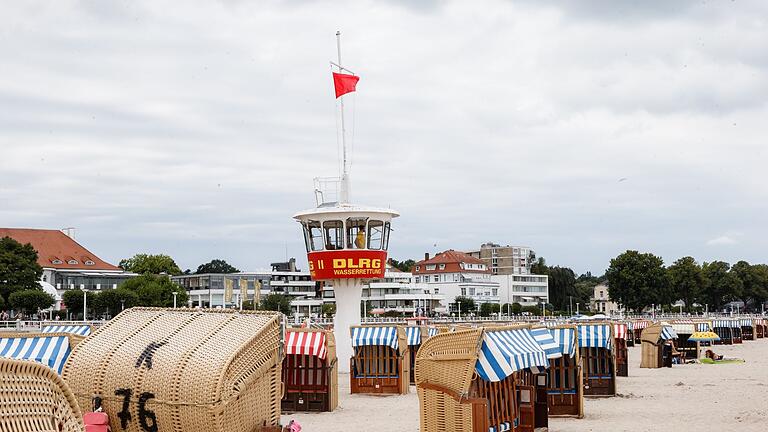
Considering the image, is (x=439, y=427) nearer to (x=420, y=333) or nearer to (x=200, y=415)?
(x=200, y=415)

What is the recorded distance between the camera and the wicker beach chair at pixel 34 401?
14.1 feet

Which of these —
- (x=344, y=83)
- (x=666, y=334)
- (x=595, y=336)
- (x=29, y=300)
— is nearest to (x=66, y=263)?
(x=29, y=300)

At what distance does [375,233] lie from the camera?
1355 inches

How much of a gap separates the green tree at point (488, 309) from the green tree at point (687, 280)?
23718mm

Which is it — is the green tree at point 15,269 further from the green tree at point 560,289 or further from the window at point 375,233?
the green tree at point 560,289

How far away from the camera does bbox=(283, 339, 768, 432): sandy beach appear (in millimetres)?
17406

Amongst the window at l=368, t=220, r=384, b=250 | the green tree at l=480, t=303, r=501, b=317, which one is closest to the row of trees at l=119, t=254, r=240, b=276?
the green tree at l=480, t=303, r=501, b=317

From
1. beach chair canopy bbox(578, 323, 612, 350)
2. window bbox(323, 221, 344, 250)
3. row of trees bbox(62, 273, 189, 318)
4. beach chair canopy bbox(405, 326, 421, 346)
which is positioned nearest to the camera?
beach chair canopy bbox(578, 323, 612, 350)

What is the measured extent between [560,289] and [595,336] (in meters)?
123

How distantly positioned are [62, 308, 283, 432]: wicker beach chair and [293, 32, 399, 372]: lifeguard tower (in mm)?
23681

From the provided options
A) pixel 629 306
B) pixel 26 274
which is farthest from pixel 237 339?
pixel 629 306

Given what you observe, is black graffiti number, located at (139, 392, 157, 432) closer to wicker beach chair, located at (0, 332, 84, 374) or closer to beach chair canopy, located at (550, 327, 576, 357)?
wicker beach chair, located at (0, 332, 84, 374)

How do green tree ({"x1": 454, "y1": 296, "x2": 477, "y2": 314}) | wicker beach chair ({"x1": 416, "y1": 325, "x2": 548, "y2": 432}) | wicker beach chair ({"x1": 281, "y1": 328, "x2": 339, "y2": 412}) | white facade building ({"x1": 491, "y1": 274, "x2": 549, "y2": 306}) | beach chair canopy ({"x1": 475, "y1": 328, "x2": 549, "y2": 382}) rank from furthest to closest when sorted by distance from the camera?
white facade building ({"x1": 491, "y1": 274, "x2": 549, "y2": 306}), green tree ({"x1": 454, "y1": 296, "x2": 477, "y2": 314}), wicker beach chair ({"x1": 281, "y1": 328, "x2": 339, "y2": 412}), beach chair canopy ({"x1": 475, "y1": 328, "x2": 549, "y2": 382}), wicker beach chair ({"x1": 416, "y1": 325, "x2": 548, "y2": 432})

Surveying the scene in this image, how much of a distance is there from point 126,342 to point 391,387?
646 inches
